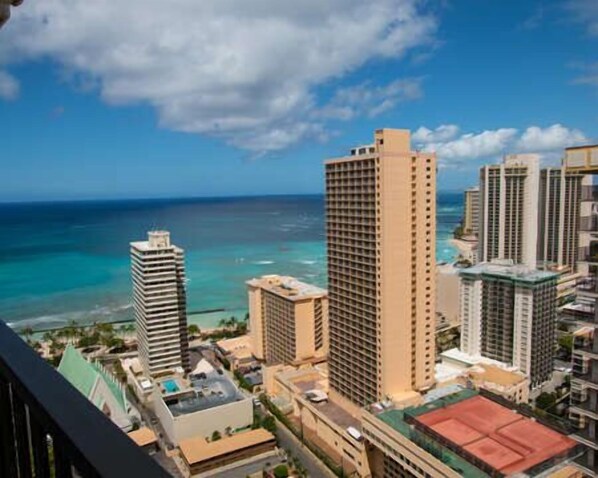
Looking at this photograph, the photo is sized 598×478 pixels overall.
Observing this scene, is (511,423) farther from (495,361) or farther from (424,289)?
(495,361)

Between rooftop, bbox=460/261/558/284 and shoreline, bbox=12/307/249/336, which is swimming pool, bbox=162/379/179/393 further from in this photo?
rooftop, bbox=460/261/558/284

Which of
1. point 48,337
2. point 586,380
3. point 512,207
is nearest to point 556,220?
point 512,207

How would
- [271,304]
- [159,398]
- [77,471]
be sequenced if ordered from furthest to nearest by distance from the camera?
[271,304], [159,398], [77,471]

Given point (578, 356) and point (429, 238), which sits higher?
point (429, 238)

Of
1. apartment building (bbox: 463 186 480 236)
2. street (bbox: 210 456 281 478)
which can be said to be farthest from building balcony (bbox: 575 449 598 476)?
apartment building (bbox: 463 186 480 236)

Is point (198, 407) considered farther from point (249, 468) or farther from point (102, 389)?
point (102, 389)

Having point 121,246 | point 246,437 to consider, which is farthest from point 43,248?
point 246,437
